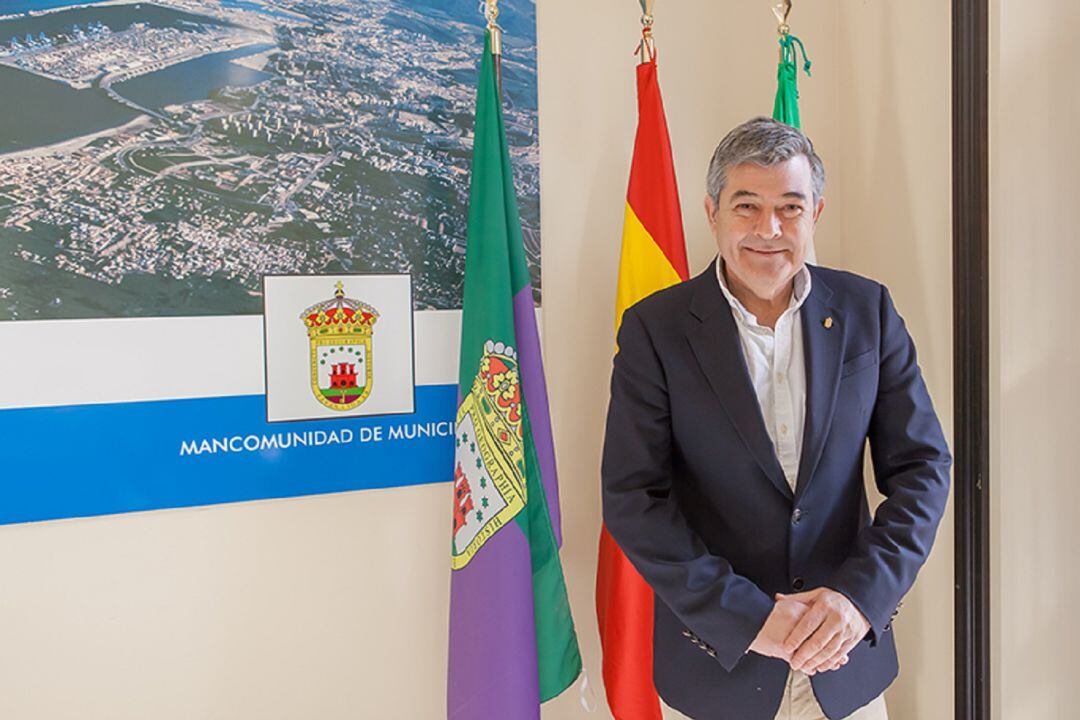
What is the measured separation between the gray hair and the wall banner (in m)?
0.57

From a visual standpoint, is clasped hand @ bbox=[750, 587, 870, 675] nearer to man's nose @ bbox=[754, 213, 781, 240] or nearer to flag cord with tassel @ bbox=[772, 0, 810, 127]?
man's nose @ bbox=[754, 213, 781, 240]

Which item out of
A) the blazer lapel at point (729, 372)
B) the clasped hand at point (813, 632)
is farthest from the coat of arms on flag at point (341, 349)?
the clasped hand at point (813, 632)

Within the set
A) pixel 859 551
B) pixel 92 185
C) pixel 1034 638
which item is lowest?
pixel 1034 638

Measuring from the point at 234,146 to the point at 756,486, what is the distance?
3.90ft

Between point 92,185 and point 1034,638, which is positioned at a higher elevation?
point 92,185

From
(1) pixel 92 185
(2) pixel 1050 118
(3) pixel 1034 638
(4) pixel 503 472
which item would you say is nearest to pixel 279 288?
(1) pixel 92 185

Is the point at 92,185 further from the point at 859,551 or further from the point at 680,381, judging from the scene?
the point at 859,551

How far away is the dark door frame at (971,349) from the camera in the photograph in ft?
5.49

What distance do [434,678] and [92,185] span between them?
124 centimetres

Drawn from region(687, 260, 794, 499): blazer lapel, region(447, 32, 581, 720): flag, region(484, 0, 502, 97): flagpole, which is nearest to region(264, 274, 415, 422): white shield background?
region(447, 32, 581, 720): flag

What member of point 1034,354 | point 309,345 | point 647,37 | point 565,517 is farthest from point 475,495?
point 1034,354

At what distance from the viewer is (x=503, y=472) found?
1.67 m

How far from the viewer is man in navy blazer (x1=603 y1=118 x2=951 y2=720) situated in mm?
1299

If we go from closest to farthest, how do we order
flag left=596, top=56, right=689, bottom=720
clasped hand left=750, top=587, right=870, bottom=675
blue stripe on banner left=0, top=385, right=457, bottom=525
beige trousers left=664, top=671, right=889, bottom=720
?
clasped hand left=750, top=587, right=870, bottom=675, beige trousers left=664, top=671, right=889, bottom=720, blue stripe on banner left=0, top=385, right=457, bottom=525, flag left=596, top=56, right=689, bottom=720
